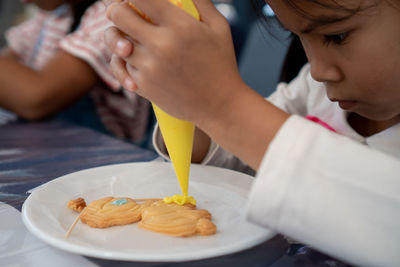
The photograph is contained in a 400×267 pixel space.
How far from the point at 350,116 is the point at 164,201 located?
0.48 metres

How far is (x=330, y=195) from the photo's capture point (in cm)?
40

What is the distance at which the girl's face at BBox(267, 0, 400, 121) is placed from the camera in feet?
1.57

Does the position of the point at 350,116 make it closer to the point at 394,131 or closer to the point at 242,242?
the point at 394,131

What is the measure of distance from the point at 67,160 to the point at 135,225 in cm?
35

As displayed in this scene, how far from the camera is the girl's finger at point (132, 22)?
420mm

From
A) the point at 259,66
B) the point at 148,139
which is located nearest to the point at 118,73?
the point at 259,66

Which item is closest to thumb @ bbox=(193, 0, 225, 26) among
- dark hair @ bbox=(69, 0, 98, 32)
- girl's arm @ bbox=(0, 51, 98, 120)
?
girl's arm @ bbox=(0, 51, 98, 120)

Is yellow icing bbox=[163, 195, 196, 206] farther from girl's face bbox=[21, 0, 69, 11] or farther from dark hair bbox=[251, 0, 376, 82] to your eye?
girl's face bbox=[21, 0, 69, 11]

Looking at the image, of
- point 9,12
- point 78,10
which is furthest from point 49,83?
point 9,12

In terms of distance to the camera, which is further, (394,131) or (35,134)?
(35,134)

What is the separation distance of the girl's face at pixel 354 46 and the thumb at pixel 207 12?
0.10 meters

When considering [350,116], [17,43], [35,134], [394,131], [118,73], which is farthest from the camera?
[17,43]

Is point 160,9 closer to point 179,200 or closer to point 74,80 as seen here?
point 179,200

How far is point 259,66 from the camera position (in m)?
1.27
